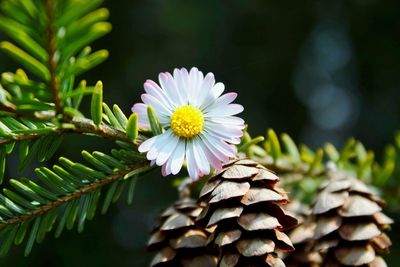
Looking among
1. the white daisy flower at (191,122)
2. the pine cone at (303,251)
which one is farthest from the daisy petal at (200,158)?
the pine cone at (303,251)

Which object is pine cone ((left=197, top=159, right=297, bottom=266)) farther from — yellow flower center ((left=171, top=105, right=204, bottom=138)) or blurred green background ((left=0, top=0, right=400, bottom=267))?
blurred green background ((left=0, top=0, right=400, bottom=267))

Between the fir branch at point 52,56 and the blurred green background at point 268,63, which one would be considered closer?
the fir branch at point 52,56

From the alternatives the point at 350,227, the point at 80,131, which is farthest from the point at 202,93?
the point at 350,227

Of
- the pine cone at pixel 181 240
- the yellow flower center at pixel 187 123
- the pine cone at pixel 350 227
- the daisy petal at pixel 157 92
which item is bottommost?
the pine cone at pixel 181 240

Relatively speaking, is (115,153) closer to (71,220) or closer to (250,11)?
(71,220)

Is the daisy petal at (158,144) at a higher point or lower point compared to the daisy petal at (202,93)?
lower

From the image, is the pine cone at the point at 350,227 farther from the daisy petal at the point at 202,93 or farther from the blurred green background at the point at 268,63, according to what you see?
the blurred green background at the point at 268,63

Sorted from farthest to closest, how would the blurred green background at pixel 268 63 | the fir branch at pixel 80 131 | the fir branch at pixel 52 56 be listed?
the blurred green background at pixel 268 63, the fir branch at pixel 80 131, the fir branch at pixel 52 56
